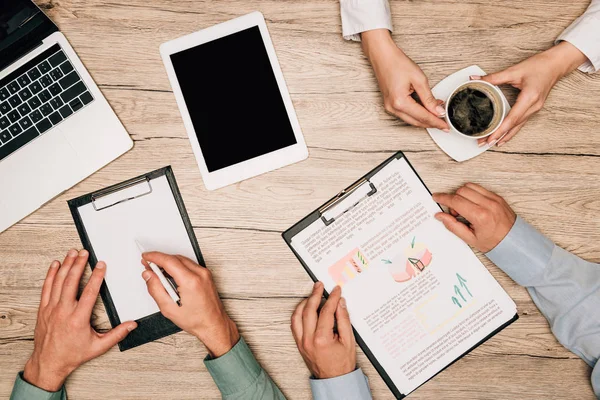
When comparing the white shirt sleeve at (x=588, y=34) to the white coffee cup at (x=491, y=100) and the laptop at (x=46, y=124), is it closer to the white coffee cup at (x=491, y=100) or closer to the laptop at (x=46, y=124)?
the white coffee cup at (x=491, y=100)

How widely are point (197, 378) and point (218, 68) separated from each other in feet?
2.06

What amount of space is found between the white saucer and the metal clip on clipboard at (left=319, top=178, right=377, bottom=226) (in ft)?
0.53

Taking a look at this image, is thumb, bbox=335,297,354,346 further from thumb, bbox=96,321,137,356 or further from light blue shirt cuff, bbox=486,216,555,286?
thumb, bbox=96,321,137,356

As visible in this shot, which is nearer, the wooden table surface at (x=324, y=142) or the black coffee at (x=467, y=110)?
the black coffee at (x=467, y=110)

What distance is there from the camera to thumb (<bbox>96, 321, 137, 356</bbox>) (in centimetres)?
89

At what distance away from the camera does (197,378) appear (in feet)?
3.05

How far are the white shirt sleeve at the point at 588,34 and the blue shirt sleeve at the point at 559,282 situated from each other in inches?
13.5

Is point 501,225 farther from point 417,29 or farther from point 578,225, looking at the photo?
point 417,29

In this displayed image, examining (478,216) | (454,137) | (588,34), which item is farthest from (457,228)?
(588,34)

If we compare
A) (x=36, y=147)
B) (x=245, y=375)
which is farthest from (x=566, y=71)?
(x=36, y=147)

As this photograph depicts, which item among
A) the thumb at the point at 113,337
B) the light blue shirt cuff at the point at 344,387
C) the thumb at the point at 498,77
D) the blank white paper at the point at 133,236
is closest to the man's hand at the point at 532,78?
the thumb at the point at 498,77

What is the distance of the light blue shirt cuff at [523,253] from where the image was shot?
2.88ft

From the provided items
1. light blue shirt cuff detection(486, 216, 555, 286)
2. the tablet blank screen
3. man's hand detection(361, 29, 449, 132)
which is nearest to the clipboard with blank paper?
the tablet blank screen

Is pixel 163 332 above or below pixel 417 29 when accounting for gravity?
below
